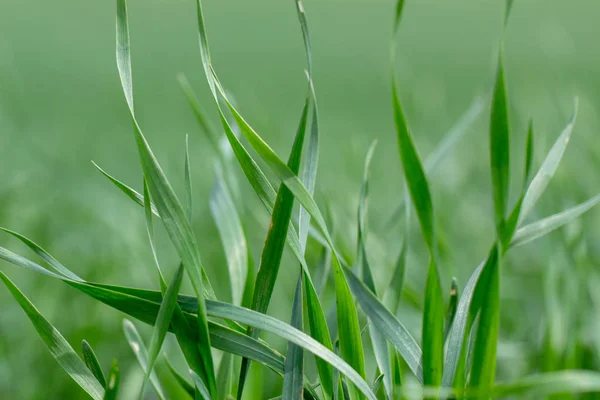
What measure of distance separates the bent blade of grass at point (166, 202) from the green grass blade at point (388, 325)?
79 mm

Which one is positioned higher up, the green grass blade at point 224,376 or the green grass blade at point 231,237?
the green grass blade at point 231,237

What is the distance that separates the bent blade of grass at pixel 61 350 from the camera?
344mm

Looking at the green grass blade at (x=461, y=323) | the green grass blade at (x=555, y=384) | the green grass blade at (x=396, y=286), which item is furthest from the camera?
the green grass blade at (x=396, y=286)

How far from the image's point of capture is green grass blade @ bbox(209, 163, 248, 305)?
18.1 inches

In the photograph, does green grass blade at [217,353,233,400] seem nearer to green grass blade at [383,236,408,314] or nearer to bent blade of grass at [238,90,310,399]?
bent blade of grass at [238,90,310,399]

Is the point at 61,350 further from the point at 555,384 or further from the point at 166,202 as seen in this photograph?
the point at 555,384

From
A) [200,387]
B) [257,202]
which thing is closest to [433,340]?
[200,387]

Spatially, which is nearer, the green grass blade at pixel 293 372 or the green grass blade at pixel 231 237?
the green grass blade at pixel 293 372

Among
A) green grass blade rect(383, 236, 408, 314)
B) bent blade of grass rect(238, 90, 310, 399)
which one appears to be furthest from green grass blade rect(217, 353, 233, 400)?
green grass blade rect(383, 236, 408, 314)

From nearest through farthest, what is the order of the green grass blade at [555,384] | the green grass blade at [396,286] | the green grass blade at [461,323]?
1. the green grass blade at [555,384]
2. the green grass blade at [461,323]
3. the green grass blade at [396,286]

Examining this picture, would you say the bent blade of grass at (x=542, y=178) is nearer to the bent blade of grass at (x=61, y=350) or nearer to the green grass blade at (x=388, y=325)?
the green grass blade at (x=388, y=325)

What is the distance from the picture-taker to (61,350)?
1.14 ft

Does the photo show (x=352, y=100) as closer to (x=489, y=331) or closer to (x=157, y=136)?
(x=157, y=136)

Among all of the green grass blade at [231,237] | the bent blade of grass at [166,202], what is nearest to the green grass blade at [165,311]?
the bent blade of grass at [166,202]
